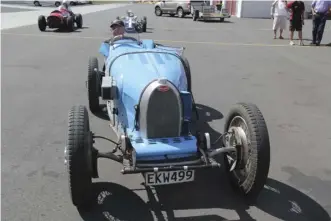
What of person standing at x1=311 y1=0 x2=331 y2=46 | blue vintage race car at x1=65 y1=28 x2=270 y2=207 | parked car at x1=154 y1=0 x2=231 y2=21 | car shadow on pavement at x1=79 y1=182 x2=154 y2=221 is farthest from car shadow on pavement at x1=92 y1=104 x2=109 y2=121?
parked car at x1=154 y1=0 x2=231 y2=21

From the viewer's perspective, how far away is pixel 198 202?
391 centimetres

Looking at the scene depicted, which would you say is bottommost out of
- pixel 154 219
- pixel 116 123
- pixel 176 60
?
pixel 154 219

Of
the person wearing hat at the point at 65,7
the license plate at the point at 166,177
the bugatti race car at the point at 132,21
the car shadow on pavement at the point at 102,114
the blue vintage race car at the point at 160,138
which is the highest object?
the person wearing hat at the point at 65,7

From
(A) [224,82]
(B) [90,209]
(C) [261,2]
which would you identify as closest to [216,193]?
(B) [90,209]

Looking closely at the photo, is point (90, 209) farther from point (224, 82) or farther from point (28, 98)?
point (224, 82)

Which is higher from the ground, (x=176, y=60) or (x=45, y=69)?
(x=176, y=60)

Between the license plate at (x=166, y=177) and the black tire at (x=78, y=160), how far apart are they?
544 mm

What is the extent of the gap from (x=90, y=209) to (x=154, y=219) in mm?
624

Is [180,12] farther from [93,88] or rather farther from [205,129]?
[205,129]

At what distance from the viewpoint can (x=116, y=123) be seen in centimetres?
475

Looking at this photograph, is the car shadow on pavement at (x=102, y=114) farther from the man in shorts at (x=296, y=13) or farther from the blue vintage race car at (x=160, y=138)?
the man in shorts at (x=296, y=13)

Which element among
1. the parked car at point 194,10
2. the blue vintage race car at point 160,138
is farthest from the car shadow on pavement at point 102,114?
the parked car at point 194,10

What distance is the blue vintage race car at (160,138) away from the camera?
3490mm

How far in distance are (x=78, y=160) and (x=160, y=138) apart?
3.00 ft
